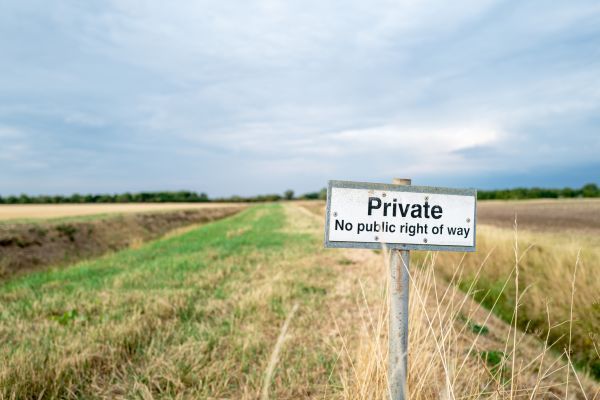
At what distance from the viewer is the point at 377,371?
2.11 meters

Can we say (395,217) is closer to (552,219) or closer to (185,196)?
(552,219)

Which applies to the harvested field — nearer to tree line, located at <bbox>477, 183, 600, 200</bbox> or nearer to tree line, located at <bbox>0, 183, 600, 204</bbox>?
tree line, located at <bbox>0, 183, 600, 204</bbox>

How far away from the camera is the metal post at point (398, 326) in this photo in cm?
195

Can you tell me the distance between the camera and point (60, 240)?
17.1m

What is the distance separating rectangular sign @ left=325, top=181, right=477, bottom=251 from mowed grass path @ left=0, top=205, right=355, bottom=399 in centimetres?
111

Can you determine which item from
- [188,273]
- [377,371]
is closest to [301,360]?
[377,371]

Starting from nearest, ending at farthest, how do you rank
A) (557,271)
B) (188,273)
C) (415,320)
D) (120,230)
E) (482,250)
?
(415,320), (557,271), (188,273), (482,250), (120,230)

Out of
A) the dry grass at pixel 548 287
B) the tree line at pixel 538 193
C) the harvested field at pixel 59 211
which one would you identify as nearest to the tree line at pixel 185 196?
the tree line at pixel 538 193

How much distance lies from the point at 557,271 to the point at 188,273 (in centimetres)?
690

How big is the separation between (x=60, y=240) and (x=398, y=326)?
18.7m

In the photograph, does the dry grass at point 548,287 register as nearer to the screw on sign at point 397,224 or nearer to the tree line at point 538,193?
the screw on sign at point 397,224

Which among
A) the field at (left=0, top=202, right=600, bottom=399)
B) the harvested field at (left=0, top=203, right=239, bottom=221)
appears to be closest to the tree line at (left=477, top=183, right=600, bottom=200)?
the harvested field at (left=0, top=203, right=239, bottom=221)

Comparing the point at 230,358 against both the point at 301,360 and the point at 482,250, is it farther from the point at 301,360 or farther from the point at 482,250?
the point at 482,250

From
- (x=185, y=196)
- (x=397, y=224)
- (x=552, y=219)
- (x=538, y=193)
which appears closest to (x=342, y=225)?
(x=397, y=224)
